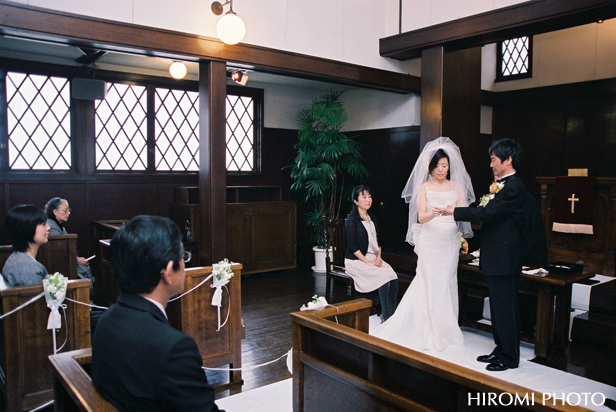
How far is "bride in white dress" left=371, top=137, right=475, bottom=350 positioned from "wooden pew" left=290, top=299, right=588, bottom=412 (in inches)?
75.0

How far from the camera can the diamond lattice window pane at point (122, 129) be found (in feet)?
22.4

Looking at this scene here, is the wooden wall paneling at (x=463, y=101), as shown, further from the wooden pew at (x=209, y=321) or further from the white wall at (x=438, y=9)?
the wooden pew at (x=209, y=321)

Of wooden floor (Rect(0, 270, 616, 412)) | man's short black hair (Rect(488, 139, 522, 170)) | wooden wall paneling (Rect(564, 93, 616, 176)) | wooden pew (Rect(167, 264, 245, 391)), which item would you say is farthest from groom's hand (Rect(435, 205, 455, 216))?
wooden wall paneling (Rect(564, 93, 616, 176))

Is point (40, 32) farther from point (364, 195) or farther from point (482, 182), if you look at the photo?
point (482, 182)

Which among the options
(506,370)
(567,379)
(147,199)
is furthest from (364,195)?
(147,199)

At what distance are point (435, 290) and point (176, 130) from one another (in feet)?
15.6

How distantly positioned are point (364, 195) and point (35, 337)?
307 centimetres

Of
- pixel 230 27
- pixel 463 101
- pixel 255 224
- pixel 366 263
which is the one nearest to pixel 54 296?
pixel 230 27

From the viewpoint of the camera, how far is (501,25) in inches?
195

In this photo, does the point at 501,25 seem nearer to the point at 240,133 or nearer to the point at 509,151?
the point at 509,151

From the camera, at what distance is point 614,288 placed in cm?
461

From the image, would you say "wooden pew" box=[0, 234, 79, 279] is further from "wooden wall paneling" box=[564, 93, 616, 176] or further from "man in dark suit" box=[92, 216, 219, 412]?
"wooden wall paneling" box=[564, 93, 616, 176]

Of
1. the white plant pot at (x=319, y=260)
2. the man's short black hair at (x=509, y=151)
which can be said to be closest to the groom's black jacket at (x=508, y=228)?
the man's short black hair at (x=509, y=151)

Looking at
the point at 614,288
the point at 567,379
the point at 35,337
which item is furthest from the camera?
the point at 614,288
